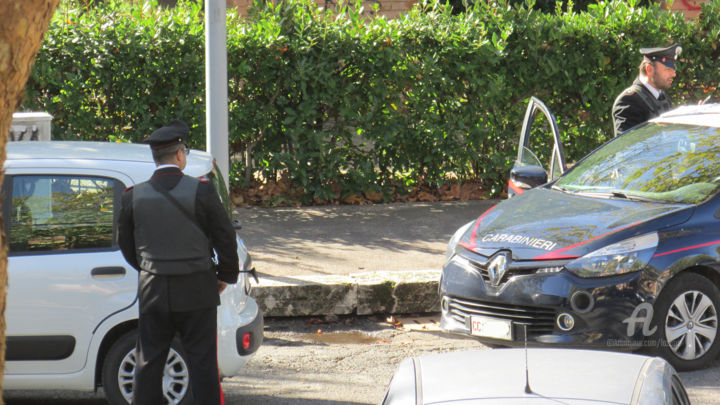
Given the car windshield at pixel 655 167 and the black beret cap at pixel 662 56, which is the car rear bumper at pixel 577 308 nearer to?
the car windshield at pixel 655 167

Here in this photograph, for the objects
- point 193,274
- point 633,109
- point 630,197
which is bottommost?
point 193,274

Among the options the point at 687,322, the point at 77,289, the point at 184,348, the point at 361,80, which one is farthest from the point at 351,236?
the point at 184,348

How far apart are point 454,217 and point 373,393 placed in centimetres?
450

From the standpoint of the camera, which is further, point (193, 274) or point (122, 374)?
point (122, 374)

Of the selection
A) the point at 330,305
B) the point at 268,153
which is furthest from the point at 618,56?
the point at 330,305

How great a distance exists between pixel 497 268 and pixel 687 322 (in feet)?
3.87

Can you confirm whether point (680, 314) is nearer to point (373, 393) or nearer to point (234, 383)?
point (373, 393)

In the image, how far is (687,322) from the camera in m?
6.20

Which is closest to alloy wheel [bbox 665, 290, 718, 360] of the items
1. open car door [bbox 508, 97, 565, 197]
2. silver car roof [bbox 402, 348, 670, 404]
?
open car door [bbox 508, 97, 565, 197]

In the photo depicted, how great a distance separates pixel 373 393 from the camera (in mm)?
5984

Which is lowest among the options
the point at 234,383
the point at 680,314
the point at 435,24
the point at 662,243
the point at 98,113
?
the point at 234,383

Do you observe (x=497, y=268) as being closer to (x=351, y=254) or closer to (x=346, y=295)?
(x=346, y=295)

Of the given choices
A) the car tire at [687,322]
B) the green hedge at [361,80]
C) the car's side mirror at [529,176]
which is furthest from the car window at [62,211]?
the green hedge at [361,80]

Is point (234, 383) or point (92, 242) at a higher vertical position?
point (92, 242)
